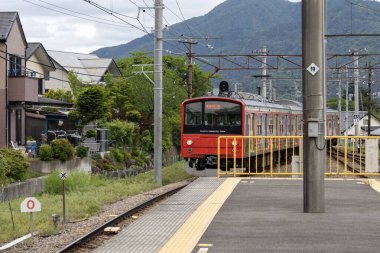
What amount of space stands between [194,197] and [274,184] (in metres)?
3.68

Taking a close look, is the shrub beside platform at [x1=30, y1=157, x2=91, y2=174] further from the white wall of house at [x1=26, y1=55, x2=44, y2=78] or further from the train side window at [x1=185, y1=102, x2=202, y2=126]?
the white wall of house at [x1=26, y1=55, x2=44, y2=78]

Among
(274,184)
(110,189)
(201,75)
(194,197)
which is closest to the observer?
(194,197)

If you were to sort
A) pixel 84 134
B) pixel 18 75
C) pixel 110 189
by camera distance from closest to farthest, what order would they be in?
1. pixel 110 189
2. pixel 18 75
3. pixel 84 134

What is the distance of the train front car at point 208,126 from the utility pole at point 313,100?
40.8 feet

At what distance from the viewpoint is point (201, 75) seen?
82.9 m

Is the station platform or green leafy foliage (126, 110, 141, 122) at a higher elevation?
green leafy foliage (126, 110, 141, 122)

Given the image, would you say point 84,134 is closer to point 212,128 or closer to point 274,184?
point 212,128

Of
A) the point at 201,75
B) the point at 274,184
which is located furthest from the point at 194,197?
the point at 201,75

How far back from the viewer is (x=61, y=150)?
31.9m

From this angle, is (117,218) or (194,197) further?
(194,197)

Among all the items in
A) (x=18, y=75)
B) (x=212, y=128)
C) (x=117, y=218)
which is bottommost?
(x=117, y=218)

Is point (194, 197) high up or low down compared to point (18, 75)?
down

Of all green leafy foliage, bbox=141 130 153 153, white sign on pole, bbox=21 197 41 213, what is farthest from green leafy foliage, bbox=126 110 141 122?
white sign on pole, bbox=21 197 41 213

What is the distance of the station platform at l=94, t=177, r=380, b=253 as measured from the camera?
9852 millimetres
